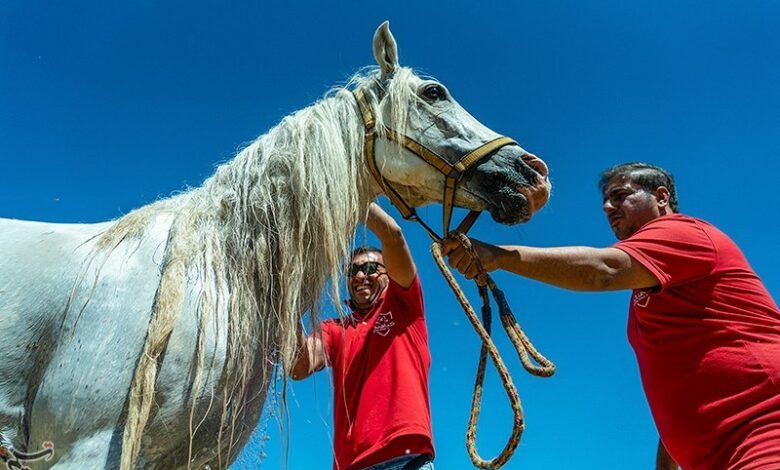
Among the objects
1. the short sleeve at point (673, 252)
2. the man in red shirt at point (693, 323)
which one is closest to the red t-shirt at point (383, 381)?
the man in red shirt at point (693, 323)

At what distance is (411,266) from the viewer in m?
3.23

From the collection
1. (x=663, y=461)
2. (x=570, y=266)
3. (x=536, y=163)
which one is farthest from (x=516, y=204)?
(x=663, y=461)

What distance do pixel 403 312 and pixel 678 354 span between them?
1.40 m

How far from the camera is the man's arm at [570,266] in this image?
2166 mm

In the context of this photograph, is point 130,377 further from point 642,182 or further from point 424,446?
point 642,182

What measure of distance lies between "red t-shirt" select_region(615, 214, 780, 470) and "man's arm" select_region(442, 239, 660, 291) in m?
0.07

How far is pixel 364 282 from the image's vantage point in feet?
11.7

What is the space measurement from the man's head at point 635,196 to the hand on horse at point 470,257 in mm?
1163

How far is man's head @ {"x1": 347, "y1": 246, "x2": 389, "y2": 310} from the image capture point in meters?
3.56

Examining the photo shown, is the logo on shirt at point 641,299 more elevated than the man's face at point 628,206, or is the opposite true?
the man's face at point 628,206

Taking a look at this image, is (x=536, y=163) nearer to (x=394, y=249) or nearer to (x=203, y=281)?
(x=394, y=249)

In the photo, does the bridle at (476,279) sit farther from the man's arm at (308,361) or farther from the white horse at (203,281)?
the man's arm at (308,361)

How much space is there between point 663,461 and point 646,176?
1.48m

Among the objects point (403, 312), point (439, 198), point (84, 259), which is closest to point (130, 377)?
point (84, 259)
